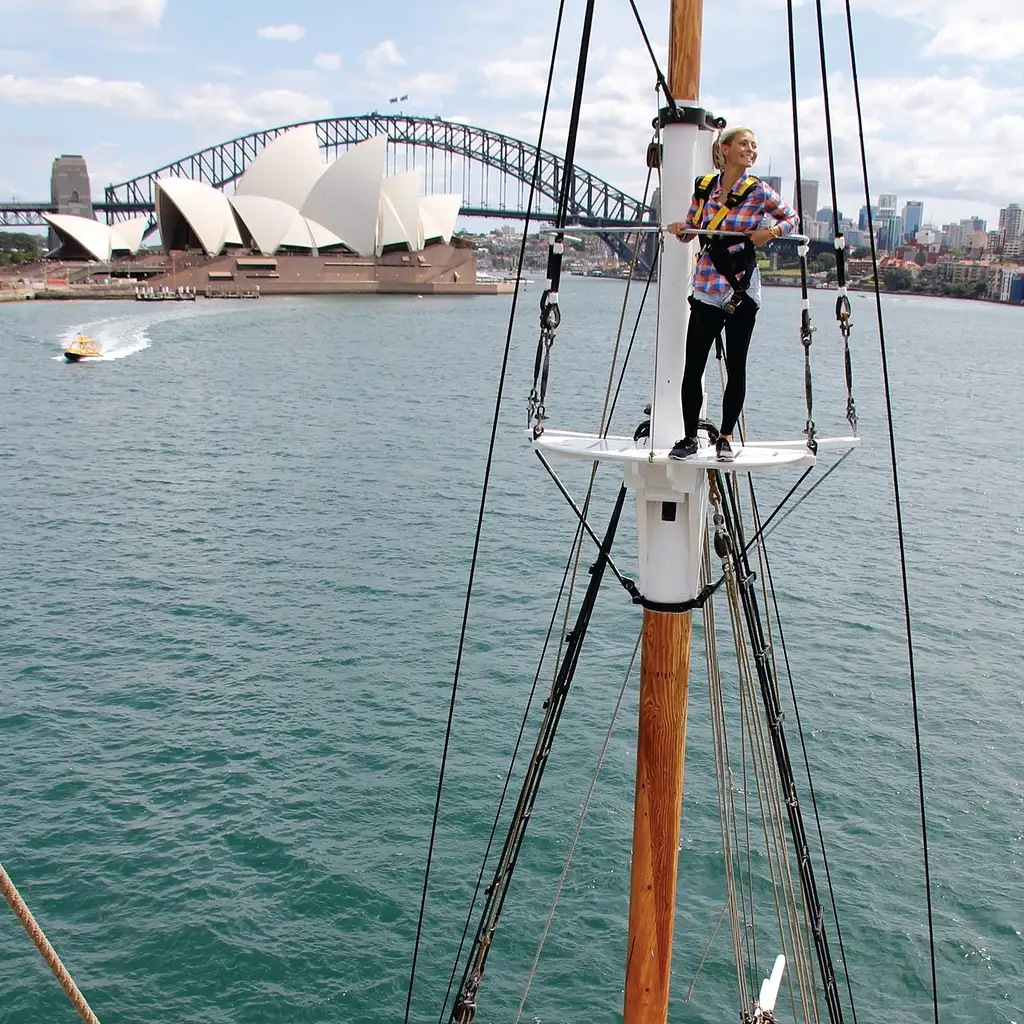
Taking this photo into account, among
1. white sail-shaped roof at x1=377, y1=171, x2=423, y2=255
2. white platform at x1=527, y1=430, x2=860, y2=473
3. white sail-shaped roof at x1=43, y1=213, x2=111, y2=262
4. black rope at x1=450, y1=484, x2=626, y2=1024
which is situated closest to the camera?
white platform at x1=527, y1=430, x2=860, y2=473

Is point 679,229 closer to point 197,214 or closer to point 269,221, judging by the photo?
point 197,214

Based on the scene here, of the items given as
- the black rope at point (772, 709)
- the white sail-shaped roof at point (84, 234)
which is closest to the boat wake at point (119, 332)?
the white sail-shaped roof at point (84, 234)

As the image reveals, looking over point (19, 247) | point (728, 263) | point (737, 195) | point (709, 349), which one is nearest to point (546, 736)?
point (709, 349)

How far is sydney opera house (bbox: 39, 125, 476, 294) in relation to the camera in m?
100

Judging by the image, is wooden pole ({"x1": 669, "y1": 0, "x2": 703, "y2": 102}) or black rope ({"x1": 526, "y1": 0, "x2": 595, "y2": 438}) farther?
black rope ({"x1": 526, "y1": 0, "x2": 595, "y2": 438})

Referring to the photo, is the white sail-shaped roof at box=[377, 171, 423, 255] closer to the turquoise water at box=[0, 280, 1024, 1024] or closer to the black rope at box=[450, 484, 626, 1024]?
the turquoise water at box=[0, 280, 1024, 1024]

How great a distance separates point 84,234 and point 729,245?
111886 millimetres

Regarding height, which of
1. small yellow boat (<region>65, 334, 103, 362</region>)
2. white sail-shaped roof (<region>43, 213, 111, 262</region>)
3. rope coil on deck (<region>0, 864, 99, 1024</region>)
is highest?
white sail-shaped roof (<region>43, 213, 111, 262</region>)

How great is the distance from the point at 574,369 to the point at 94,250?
6645cm

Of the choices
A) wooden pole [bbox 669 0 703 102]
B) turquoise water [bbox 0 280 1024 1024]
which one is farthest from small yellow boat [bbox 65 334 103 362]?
wooden pole [bbox 669 0 703 102]

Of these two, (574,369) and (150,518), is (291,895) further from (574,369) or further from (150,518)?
(574,369)

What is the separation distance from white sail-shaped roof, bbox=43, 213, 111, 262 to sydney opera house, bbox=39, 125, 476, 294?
10 cm

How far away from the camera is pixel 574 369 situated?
57781 mm

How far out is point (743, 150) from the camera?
4.09 metres
